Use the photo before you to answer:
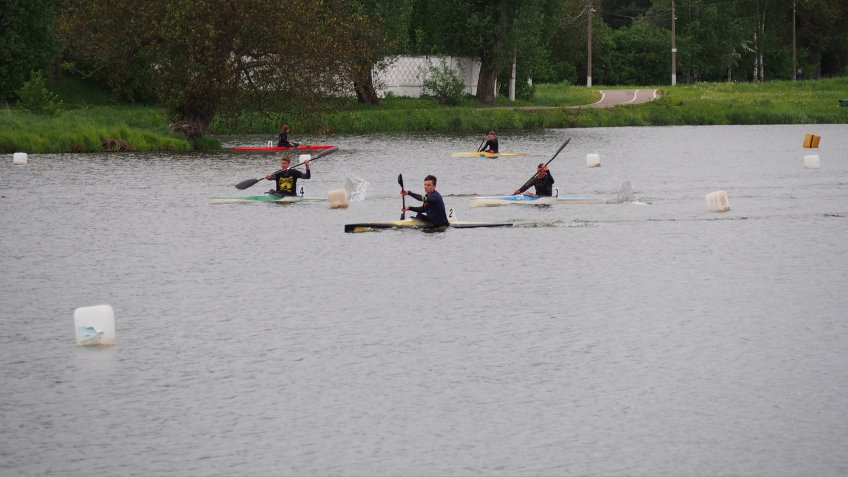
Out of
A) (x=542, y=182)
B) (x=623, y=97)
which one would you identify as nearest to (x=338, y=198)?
(x=542, y=182)

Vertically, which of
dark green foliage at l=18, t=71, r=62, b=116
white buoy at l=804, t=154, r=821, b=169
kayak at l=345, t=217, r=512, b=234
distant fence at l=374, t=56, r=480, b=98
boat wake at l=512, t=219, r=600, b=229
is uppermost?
distant fence at l=374, t=56, r=480, b=98

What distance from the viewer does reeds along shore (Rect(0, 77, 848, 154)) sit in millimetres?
57156

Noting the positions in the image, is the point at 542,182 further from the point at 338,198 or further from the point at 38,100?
the point at 38,100

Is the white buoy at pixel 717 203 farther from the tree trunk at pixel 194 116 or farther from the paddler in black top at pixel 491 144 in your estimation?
the tree trunk at pixel 194 116

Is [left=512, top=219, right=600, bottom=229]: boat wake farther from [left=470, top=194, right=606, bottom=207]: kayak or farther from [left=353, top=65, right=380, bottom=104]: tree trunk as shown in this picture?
[left=353, top=65, right=380, bottom=104]: tree trunk

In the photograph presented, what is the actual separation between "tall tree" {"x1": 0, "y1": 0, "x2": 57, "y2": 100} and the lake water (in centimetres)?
3292

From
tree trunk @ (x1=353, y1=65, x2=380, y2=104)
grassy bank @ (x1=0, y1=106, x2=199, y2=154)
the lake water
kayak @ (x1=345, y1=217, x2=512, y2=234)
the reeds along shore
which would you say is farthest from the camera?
tree trunk @ (x1=353, y1=65, x2=380, y2=104)

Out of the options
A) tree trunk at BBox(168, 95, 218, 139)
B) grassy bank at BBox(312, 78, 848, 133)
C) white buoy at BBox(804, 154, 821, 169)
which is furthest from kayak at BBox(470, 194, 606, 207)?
grassy bank at BBox(312, 78, 848, 133)

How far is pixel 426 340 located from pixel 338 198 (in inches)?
679

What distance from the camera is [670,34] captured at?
12112 cm

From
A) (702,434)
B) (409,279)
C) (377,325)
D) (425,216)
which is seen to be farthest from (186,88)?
(702,434)

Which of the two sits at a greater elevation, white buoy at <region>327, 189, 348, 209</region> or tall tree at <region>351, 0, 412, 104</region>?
tall tree at <region>351, 0, 412, 104</region>

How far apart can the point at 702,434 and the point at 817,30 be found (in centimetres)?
11188

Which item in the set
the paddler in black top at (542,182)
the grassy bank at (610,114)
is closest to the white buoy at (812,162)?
the paddler in black top at (542,182)
